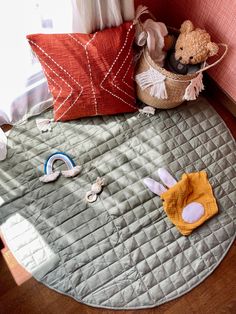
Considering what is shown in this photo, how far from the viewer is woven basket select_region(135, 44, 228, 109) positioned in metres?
1.35

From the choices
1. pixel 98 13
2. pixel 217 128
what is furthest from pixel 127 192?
pixel 98 13

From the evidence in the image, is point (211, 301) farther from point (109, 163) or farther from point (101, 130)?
point (101, 130)

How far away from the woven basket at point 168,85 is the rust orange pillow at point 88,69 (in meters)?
0.05

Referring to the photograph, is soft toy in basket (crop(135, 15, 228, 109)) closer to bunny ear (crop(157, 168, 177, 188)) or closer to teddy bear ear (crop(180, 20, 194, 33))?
teddy bear ear (crop(180, 20, 194, 33))

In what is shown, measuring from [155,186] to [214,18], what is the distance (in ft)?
2.18

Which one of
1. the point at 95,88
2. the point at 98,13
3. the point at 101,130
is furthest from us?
the point at 101,130

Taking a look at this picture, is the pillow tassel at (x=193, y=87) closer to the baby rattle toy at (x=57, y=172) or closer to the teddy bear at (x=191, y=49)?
the teddy bear at (x=191, y=49)

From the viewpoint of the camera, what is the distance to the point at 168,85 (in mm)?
1378

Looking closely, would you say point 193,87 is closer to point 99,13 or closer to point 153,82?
point 153,82

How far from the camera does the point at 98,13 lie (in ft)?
4.11

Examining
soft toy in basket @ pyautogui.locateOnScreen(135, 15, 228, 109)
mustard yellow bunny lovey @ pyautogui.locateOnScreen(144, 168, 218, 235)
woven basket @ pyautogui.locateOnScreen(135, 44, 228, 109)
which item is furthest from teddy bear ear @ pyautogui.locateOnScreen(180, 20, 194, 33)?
mustard yellow bunny lovey @ pyautogui.locateOnScreen(144, 168, 218, 235)

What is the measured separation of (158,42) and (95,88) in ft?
0.98

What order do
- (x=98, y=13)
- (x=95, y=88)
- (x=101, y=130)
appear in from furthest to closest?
(x=101, y=130) → (x=95, y=88) → (x=98, y=13)

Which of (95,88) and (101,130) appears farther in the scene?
(101,130)
